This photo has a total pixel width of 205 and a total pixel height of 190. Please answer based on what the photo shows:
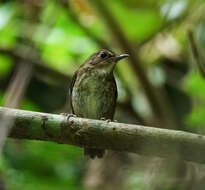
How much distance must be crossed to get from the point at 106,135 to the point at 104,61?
2122 millimetres

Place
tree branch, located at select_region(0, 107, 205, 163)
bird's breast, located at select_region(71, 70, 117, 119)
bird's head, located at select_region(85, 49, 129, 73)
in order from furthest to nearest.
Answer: bird's head, located at select_region(85, 49, 129, 73) < bird's breast, located at select_region(71, 70, 117, 119) < tree branch, located at select_region(0, 107, 205, 163)

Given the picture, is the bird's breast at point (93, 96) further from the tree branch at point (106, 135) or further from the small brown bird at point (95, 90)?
the tree branch at point (106, 135)

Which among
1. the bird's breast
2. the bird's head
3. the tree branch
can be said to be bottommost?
the bird's breast

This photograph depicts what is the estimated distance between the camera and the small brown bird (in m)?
4.36

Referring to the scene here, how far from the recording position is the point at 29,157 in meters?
3.90

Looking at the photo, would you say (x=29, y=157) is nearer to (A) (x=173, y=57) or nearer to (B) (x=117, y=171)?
(B) (x=117, y=171)

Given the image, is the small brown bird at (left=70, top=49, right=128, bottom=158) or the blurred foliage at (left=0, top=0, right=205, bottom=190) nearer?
the small brown bird at (left=70, top=49, right=128, bottom=158)

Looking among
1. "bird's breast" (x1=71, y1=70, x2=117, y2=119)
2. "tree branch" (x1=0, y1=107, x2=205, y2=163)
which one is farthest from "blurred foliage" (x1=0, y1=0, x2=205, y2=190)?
"tree branch" (x1=0, y1=107, x2=205, y2=163)

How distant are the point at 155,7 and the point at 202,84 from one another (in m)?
1.58

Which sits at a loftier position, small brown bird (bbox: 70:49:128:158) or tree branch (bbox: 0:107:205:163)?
tree branch (bbox: 0:107:205:163)

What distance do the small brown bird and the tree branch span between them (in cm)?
168

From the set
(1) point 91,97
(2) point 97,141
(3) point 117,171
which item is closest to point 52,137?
(2) point 97,141

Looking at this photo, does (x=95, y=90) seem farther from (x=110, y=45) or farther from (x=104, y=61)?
(x=110, y=45)

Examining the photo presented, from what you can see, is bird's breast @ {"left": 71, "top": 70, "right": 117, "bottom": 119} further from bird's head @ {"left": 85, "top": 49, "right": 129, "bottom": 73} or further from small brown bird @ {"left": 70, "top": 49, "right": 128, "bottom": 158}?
Result: bird's head @ {"left": 85, "top": 49, "right": 129, "bottom": 73}
